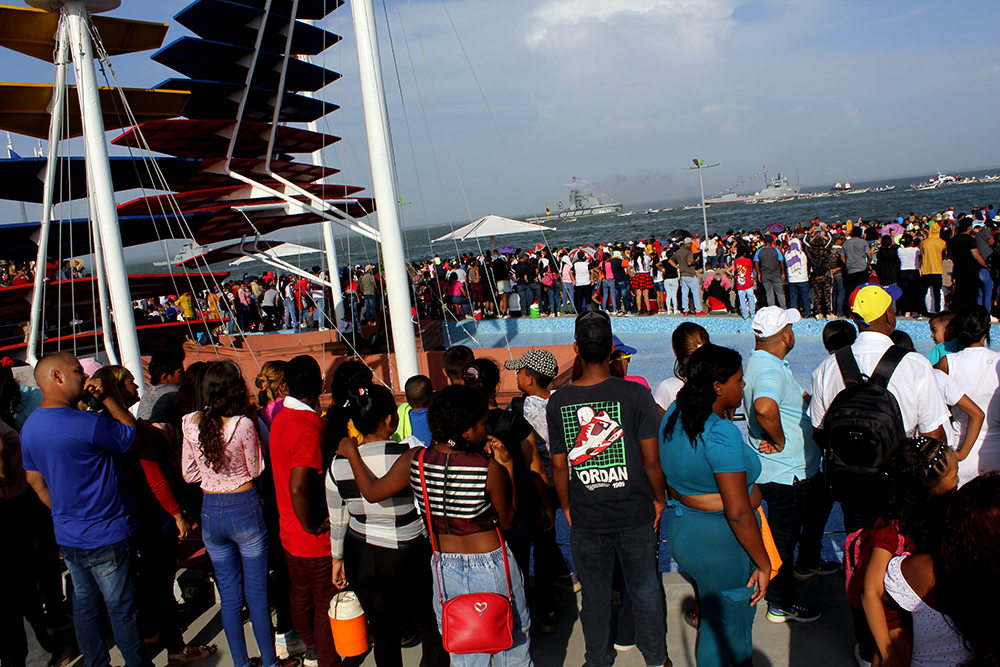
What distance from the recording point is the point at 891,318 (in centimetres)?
339

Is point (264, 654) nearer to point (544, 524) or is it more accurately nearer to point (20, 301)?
point (544, 524)

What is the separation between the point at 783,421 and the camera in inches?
133

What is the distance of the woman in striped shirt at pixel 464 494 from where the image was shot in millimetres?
2582

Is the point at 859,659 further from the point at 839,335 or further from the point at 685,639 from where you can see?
the point at 839,335

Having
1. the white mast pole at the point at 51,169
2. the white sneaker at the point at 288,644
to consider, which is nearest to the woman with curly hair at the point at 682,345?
the white sneaker at the point at 288,644

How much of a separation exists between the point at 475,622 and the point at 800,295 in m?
11.2

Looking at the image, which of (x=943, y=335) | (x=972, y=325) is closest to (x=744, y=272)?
(x=943, y=335)

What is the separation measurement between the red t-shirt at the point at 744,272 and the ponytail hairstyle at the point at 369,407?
11.0m

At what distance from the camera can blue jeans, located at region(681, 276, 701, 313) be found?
14000mm

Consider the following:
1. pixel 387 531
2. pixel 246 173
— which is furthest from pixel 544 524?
pixel 246 173

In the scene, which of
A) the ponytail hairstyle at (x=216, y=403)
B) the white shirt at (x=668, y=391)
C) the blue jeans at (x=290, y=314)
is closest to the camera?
the ponytail hairstyle at (x=216, y=403)

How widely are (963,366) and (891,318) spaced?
2.28 feet

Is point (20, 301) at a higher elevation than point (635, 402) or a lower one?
higher

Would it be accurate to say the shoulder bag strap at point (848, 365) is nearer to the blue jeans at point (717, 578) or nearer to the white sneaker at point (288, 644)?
the blue jeans at point (717, 578)
